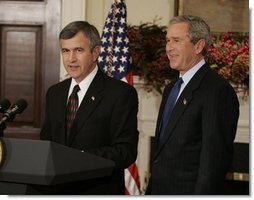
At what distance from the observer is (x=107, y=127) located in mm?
2316

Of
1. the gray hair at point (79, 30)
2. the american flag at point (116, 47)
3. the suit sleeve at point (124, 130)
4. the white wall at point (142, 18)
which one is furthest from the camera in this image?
the white wall at point (142, 18)

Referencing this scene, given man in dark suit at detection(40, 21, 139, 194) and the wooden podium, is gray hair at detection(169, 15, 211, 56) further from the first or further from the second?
the wooden podium

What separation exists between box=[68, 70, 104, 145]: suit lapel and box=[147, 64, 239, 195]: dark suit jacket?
0.33 metres

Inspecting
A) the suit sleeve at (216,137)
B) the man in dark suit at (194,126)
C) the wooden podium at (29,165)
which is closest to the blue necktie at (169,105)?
the man in dark suit at (194,126)

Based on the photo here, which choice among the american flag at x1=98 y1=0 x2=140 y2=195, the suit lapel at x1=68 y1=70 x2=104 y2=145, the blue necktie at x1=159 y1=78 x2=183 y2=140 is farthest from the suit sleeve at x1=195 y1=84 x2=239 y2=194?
the american flag at x1=98 y1=0 x2=140 y2=195

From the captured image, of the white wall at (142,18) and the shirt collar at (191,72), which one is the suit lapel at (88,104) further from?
the white wall at (142,18)

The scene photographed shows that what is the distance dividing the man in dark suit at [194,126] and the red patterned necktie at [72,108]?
38cm

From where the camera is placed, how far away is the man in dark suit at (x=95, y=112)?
2285 mm

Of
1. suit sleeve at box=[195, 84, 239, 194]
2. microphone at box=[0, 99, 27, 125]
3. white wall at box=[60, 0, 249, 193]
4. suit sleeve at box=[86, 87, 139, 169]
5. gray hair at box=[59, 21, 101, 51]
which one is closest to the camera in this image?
microphone at box=[0, 99, 27, 125]

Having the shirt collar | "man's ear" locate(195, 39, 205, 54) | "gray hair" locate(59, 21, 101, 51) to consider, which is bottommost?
the shirt collar

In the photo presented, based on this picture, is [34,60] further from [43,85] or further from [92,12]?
[92,12]

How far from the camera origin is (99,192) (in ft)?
7.43

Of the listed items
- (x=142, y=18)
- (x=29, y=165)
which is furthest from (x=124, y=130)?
(x=142, y=18)

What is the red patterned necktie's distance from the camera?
2375mm
